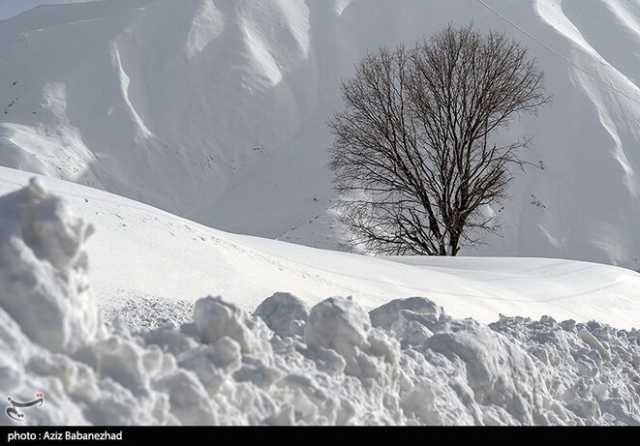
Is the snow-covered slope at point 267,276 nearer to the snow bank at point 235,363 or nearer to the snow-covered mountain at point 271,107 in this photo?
the snow bank at point 235,363

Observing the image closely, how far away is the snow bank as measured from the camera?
238 cm

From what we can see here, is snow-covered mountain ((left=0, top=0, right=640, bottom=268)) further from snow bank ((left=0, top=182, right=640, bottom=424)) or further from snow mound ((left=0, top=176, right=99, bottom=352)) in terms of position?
snow mound ((left=0, top=176, right=99, bottom=352))

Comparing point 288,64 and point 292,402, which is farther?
point 288,64

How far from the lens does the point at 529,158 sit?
26.6m

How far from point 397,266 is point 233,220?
17280mm

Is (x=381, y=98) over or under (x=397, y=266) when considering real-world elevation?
over

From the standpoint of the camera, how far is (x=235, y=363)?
276 cm

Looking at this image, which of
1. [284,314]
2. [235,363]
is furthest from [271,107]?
[235,363]

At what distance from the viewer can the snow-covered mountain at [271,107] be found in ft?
81.1

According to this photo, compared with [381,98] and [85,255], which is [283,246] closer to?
[85,255]

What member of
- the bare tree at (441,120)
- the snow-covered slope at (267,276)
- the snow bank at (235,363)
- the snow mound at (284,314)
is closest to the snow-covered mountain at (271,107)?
the bare tree at (441,120)

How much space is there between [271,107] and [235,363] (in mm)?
29587
